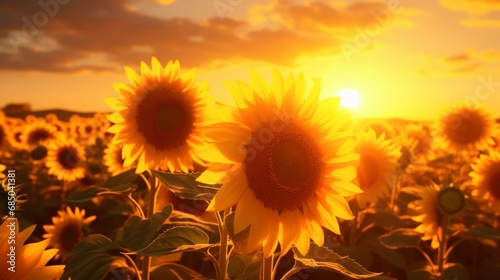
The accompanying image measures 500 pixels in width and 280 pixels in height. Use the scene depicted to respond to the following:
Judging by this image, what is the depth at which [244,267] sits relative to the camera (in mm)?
3377

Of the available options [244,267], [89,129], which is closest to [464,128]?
[244,267]

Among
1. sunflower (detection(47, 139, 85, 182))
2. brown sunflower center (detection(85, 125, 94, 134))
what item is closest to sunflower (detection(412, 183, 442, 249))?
sunflower (detection(47, 139, 85, 182))

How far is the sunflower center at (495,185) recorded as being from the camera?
6844 mm

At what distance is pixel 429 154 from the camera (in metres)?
11.6

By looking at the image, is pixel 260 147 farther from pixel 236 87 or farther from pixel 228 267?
pixel 228 267

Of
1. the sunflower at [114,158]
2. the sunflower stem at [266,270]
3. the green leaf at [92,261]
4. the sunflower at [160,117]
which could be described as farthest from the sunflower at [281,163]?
the sunflower at [114,158]

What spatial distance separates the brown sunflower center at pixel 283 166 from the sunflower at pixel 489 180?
4.73m

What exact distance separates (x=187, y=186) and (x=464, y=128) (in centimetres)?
802

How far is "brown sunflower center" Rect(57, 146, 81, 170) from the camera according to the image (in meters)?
9.45

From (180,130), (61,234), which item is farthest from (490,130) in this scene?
(61,234)

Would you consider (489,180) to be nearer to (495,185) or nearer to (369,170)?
(495,185)

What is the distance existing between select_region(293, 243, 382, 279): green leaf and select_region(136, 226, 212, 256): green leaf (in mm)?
525

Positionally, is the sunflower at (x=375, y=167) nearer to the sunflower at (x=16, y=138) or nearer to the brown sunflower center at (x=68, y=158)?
the brown sunflower center at (x=68, y=158)

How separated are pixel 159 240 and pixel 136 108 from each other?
92.3 inches
